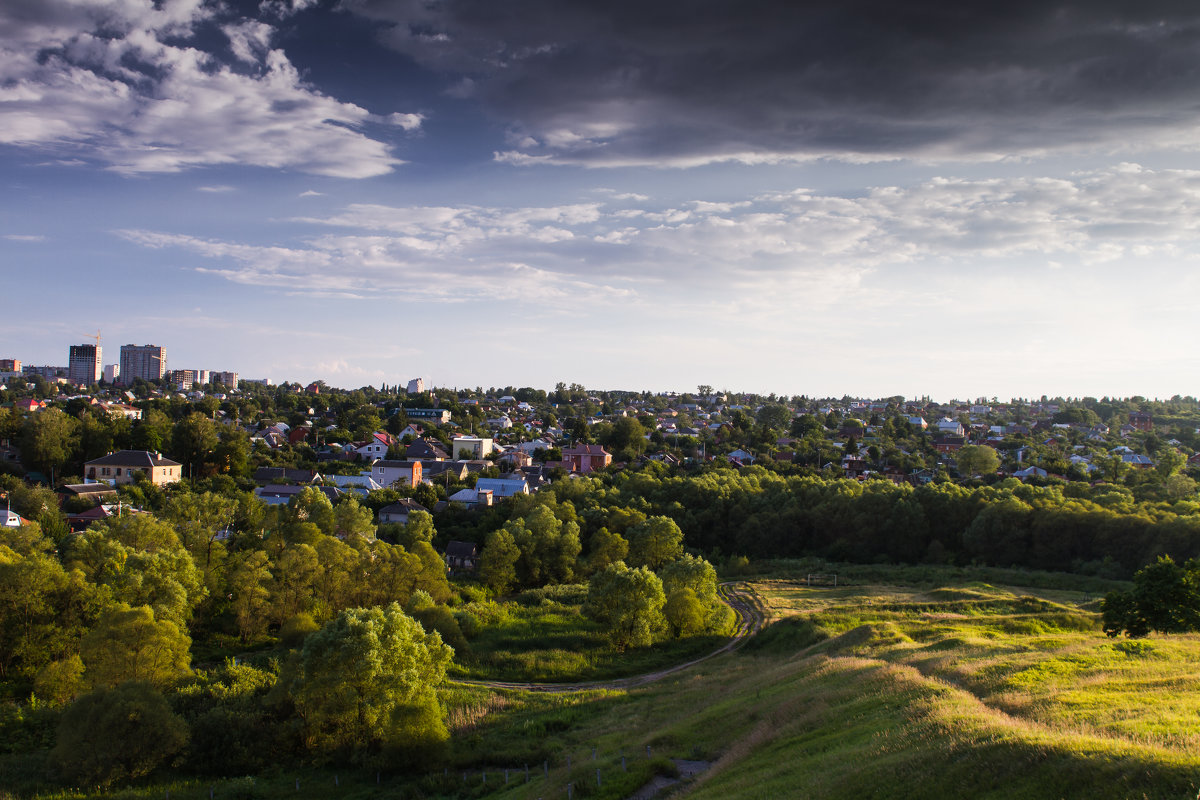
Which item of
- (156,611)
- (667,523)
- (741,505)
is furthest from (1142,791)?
(741,505)

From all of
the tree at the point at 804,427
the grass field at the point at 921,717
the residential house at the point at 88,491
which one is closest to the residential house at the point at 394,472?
the residential house at the point at 88,491

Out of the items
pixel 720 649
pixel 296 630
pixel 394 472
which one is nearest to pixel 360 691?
pixel 296 630

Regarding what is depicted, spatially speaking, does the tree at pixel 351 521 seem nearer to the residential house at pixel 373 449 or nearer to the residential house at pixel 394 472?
the residential house at pixel 394 472

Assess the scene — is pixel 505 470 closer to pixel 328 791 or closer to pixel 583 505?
pixel 583 505

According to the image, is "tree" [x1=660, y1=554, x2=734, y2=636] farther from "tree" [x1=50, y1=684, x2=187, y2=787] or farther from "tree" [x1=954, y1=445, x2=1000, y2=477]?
"tree" [x1=954, y1=445, x2=1000, y2=477]

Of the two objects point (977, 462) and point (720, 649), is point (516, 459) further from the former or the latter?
point (720, 649)

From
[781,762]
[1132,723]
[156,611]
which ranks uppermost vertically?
[1132,723]
